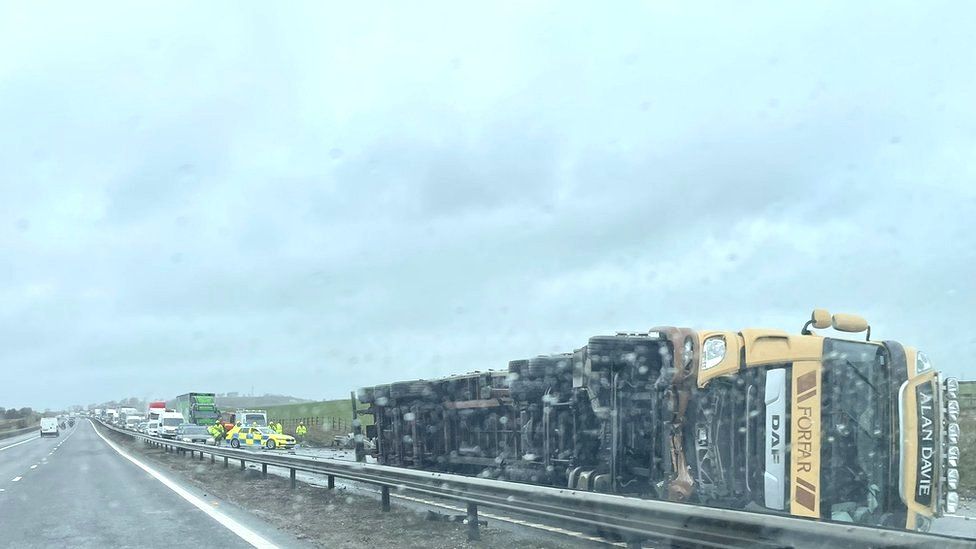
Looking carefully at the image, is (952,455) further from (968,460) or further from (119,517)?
(968,460)

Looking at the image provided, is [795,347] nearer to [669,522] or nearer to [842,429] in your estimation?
[842,429]

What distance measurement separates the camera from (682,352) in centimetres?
909

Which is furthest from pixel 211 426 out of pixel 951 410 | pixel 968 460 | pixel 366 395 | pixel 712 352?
pixel 951 410

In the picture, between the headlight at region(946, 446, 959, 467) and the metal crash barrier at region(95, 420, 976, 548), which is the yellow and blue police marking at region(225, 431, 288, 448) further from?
the headlight at region(946, 446, 959, 467)

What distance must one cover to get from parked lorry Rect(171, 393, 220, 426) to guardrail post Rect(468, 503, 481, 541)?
2172 inches

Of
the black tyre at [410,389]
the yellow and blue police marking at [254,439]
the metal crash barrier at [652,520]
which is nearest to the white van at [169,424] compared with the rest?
the yellow and blue police marking at [254,439]

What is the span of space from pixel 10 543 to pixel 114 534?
1174 mm

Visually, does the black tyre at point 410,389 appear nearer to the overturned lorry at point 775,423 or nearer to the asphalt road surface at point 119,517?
the asphalt road surface at point 119,517

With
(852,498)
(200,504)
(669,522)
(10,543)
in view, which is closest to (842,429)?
(852,498)

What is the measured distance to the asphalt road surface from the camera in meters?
10.8

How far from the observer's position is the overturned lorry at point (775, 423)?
772 cm

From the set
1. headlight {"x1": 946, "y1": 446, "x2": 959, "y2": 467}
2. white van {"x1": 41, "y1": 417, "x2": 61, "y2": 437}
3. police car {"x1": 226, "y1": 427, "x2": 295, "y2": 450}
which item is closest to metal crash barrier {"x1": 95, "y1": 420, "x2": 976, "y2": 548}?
headlight {"x1": 946, "y1": 446, "x2": 959, "y2": 467}

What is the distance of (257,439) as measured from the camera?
44.9 meters

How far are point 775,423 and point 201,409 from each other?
59.3m
